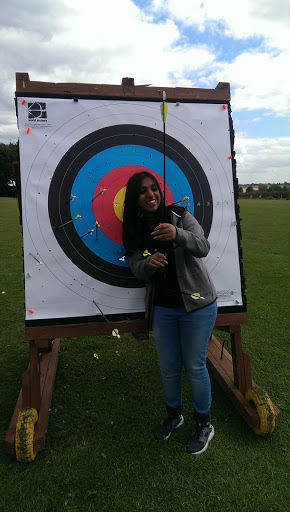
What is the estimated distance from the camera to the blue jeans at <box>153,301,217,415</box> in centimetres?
183

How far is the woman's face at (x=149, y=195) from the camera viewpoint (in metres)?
1.84

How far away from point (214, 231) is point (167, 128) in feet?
2.25

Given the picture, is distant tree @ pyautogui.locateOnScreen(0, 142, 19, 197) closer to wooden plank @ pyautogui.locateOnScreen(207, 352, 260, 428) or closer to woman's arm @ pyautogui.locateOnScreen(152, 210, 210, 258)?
wooden plank @ pyautogui.locateOnScreen(207, 352, 260, 428)

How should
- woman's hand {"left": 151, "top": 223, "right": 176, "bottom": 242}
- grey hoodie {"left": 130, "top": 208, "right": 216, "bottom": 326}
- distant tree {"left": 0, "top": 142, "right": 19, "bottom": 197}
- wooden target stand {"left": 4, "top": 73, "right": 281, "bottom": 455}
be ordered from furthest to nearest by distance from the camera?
distant tree {"left": 0, "top": 142, "right": 19, "bottom": 197} → wooden target stand {"left": 4, "top": 73, "right": 281, "bottom": 455} → grey hoodie {"left": 130, "top": 208, "right": 216, "bottom": 326} → woman's hand {"left": 151, "top": 223, "right": 176, "bottom": 242}

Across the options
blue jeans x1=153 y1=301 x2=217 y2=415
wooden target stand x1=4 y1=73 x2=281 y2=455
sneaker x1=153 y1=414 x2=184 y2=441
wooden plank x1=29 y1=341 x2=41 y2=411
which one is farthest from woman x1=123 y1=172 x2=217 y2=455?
wooden plank x1=29 y1=341 x2=41 y2=411

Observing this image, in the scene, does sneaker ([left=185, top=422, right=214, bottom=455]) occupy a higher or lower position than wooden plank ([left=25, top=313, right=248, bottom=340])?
lower

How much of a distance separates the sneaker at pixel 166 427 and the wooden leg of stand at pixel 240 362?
1.48 ft

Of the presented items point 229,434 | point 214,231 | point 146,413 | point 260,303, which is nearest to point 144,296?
point 214,231

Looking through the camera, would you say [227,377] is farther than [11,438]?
Yes

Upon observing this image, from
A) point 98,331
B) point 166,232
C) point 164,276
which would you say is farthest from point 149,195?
point 98,331

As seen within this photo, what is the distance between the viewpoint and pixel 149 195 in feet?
6.02

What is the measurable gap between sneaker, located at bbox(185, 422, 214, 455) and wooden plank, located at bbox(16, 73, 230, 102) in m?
1.91

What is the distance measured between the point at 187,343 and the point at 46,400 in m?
1.04

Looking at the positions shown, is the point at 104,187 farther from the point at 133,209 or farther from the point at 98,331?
the point at 98,331
